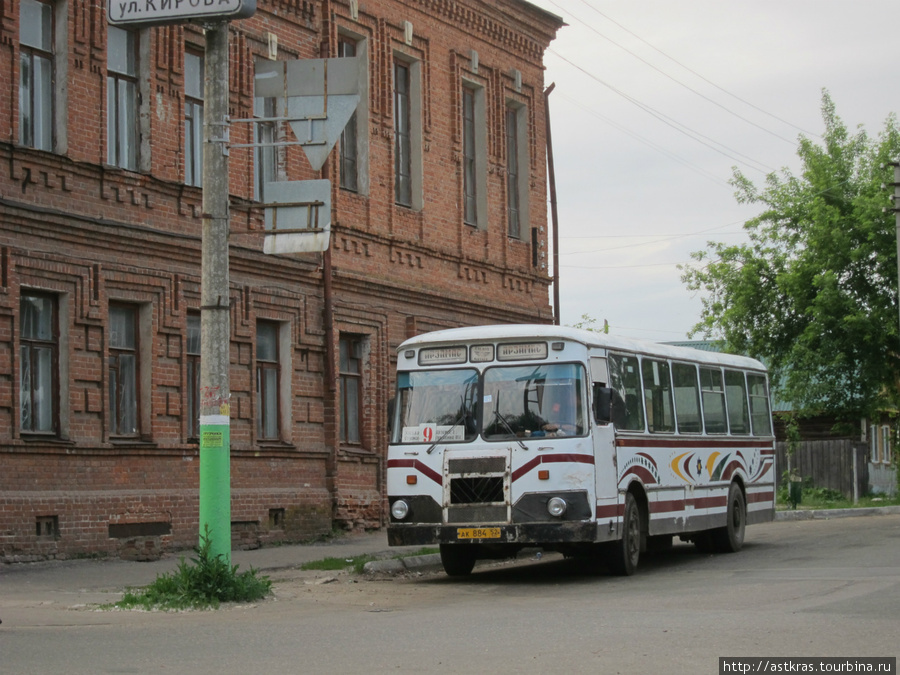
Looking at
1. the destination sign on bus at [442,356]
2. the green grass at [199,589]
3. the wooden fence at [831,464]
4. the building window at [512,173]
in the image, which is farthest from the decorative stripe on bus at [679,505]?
the wooden fence at [831,464]

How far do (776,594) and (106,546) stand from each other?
9.49 metres

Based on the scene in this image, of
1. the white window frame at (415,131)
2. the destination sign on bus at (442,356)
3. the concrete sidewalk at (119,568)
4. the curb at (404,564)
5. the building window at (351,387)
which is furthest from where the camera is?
the white window frame at (415,131)

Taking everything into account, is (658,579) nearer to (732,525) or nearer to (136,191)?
(732,525)

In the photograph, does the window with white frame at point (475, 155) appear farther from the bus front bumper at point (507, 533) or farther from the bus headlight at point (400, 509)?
the bus front bumper at point (507, 533)

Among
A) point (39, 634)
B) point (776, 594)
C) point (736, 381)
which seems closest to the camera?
point (39, 634)

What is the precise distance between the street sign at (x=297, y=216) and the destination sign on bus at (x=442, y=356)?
227cm

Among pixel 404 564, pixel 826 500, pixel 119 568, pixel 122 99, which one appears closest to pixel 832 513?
pixel 826 500

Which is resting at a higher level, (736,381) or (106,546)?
(736,381)

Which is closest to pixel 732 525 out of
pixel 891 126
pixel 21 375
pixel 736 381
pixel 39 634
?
pixel 736 381

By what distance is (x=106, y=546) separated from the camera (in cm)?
1912

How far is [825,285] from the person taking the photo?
41094 millimetres

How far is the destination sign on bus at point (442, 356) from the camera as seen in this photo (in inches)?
656

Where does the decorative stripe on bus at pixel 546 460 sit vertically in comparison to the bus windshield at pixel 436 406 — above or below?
below

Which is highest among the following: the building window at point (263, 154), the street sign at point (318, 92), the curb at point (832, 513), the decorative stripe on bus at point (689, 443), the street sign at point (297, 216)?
the building window at point (263, 154)
